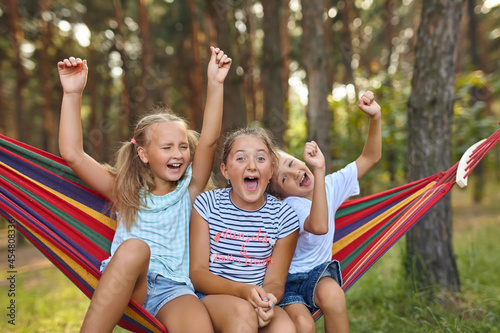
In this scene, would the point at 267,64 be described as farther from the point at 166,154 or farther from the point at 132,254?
the point at 132,254

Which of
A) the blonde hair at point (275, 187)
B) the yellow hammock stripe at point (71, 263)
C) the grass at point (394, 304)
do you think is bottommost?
the grass at point (394, 304)

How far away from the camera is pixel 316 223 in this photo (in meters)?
1.71

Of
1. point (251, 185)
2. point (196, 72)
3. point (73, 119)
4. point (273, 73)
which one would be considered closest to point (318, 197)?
point (251, 185)

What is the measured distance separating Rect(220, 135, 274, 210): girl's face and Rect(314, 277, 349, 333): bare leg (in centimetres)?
43

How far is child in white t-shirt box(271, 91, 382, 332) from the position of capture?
168 centimetres

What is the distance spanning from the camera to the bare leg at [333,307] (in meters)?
1.66

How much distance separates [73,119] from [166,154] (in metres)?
0.38

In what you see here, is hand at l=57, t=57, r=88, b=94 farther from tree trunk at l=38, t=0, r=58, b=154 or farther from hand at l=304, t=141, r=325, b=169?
tree trunk at l=38, t=0, r=58, b=154

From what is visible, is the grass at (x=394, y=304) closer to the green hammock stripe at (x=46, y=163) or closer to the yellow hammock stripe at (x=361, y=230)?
the yellow hammock stripe at (x=361, y=230)

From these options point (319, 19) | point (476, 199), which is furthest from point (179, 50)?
point (319, 19)

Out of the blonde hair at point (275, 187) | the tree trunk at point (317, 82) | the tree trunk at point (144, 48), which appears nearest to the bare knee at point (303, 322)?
the blonde hair at point (275, 187)

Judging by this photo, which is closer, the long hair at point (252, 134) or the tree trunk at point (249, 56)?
the long hair at point (252, 134)

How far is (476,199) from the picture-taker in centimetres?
841

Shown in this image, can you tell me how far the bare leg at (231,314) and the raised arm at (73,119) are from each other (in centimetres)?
74
